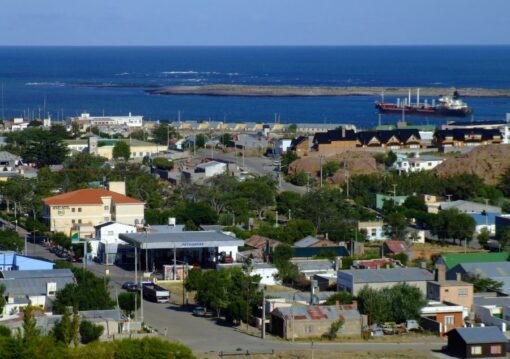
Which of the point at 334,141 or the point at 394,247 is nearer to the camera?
the point at 394,247

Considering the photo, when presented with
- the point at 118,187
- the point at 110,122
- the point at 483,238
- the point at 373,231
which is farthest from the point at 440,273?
the point at 110,122

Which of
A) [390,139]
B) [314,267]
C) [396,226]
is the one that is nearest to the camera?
[314,267]

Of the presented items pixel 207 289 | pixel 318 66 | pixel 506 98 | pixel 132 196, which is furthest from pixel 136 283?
pixel 318 66

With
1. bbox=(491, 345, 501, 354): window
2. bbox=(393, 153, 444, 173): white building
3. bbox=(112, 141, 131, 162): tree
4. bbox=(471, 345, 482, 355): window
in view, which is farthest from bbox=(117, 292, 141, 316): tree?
bbox=(112, 141, 131, 162): tree

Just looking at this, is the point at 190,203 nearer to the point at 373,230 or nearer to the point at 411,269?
the point at 373,230

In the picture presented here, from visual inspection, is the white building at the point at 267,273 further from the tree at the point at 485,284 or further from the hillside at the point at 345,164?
the hillside at the point at 345,164

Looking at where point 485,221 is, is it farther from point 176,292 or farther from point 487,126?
point 487,126
